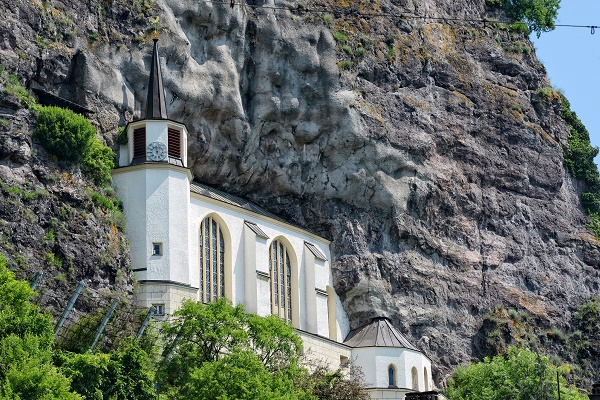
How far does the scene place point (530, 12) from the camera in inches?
4099

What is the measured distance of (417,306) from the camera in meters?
83.1

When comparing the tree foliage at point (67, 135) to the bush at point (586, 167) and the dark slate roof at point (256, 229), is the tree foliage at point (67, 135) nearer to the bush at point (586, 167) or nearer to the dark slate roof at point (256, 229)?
the dark slate roof at point (256, 229)

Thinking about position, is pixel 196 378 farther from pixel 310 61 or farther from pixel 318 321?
pixel 310 61

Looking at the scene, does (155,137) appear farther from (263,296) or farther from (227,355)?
(227,355)

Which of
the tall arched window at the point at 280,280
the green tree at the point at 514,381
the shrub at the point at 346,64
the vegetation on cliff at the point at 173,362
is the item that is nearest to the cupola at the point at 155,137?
the vegetation on cliff at the point at 173,362

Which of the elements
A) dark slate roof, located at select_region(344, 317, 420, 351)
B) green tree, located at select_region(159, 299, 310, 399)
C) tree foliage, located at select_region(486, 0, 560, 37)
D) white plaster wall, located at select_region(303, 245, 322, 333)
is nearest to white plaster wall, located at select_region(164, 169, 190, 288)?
green tree, located at select_region(159, 299, 310, 399)

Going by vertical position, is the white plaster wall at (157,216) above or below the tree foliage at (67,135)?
below

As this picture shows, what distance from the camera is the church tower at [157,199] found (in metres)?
67.1

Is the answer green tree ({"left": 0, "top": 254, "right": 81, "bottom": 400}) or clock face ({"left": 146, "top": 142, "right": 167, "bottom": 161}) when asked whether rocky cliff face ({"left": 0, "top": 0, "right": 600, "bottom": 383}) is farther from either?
green tree ({"left": 0, "top": 254, "right": 81, "bottom": 400})

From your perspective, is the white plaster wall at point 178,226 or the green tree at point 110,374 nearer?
the green tree at point 110,374

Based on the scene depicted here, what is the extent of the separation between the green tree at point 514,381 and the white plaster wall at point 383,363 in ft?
10.6

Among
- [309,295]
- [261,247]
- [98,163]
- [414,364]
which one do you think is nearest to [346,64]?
[261,247]

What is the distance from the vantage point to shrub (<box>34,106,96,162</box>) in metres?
64.4

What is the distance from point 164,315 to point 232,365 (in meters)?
7.17
